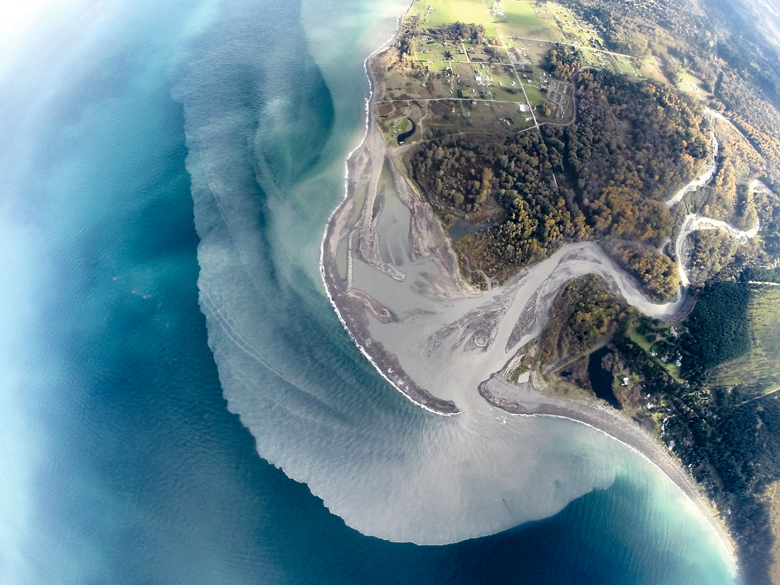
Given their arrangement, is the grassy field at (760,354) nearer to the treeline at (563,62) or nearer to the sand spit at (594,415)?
the sand spit at (594,415)

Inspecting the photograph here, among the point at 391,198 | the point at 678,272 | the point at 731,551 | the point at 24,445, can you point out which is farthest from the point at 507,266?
the point at 24,445

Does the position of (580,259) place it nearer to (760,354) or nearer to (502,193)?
(502,193)

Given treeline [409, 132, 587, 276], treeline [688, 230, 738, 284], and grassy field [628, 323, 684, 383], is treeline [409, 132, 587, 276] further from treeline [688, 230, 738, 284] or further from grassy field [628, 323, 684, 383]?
treeline [688, 230, 738, 284]

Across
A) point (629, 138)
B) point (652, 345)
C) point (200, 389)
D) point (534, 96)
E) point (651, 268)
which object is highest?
point (629, 138)

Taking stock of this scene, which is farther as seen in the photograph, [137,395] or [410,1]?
[410,1]

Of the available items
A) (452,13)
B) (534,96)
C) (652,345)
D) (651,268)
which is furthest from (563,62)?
(652,345)

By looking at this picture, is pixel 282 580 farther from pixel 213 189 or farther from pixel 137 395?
pixel 213 189
